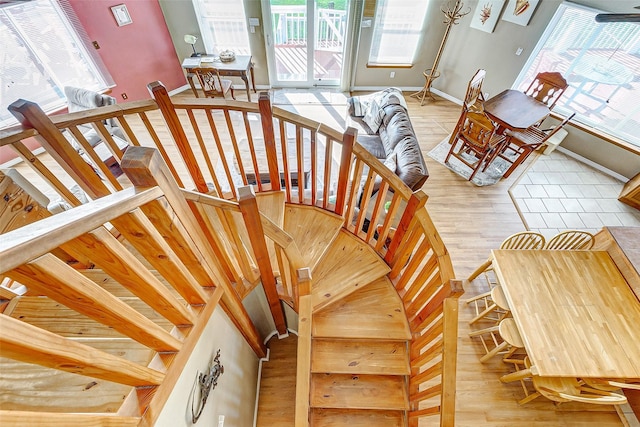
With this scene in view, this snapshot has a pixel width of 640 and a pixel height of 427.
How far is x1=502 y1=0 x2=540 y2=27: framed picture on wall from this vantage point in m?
3.82

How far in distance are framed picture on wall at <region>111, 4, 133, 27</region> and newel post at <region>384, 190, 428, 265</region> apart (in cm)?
498

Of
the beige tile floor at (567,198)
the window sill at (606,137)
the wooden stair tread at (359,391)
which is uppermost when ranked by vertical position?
the window sill at (606,137)

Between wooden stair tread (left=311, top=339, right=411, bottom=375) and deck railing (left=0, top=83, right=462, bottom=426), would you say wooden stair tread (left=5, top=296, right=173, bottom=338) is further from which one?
wooden stair tread (left=311, top=339, right=411, bottom=375)

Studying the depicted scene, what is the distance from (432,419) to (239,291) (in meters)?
1.88

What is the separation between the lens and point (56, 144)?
5.32 feet

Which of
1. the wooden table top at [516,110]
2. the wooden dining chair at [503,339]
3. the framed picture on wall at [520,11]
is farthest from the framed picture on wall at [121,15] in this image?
the wooden dining chair at [503,339]

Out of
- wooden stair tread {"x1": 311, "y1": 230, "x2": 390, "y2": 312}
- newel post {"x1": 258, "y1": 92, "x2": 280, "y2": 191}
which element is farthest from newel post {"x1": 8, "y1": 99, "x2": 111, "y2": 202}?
wooden stair tread {"x1": 311, "y1": 230, "x2": 390, "y2": 312}

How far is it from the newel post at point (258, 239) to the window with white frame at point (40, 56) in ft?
14.1

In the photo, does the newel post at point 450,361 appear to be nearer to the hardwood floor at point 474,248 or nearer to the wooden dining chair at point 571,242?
the hardwood floor at point 474,248

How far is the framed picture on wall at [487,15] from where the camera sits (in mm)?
4152

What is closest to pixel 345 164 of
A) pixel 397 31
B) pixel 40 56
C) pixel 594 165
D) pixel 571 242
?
pixel 571 242

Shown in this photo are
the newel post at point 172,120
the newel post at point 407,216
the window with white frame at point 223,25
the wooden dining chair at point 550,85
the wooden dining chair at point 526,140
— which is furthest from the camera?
the window with white frame at point 223,25

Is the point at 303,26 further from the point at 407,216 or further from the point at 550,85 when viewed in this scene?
the point at 407,216

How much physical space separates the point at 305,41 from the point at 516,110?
358 cm
